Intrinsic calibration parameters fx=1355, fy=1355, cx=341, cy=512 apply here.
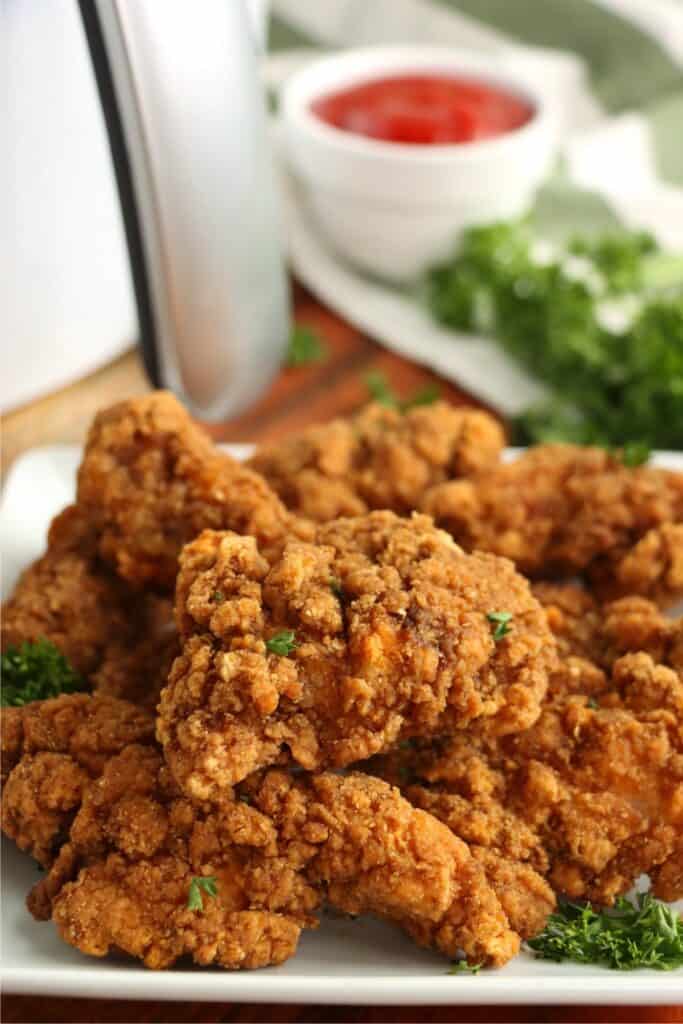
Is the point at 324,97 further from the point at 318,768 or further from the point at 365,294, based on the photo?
the point at 318,768

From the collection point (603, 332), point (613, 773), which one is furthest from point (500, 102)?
point (613, 773)

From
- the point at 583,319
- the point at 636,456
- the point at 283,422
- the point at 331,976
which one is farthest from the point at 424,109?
the point at 331,976

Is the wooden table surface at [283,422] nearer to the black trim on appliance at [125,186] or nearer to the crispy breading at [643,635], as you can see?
the black trim on appliance at [125,186]

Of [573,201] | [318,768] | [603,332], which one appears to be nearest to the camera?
[318,768]

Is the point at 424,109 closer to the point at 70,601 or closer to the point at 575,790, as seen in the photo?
the point at 70,601

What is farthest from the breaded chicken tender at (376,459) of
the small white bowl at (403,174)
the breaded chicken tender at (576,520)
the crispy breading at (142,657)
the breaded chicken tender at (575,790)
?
the small white bowl at (403,174)
